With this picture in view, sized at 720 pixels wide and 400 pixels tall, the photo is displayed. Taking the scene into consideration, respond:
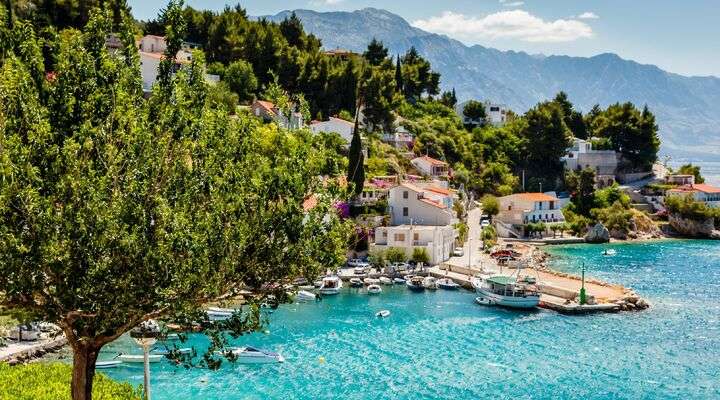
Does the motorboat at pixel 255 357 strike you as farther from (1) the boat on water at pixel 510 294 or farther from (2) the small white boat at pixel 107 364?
(1) the boat on water at pixel 510 294

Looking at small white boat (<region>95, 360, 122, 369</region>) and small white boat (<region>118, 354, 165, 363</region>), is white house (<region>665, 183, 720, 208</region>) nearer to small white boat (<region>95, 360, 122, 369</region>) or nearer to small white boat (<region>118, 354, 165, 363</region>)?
small white boat (<region>118, 354, 165, 363</region>)

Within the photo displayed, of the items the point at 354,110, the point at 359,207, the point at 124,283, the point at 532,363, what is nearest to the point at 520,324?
the point at 532,363

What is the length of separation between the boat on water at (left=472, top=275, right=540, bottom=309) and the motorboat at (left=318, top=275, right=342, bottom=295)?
1062 cm

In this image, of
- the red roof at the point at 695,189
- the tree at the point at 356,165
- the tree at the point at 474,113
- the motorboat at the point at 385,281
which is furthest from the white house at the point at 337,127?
the red roof at the point at 695,189

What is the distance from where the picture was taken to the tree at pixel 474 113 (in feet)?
371

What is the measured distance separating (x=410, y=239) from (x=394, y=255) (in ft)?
7.86

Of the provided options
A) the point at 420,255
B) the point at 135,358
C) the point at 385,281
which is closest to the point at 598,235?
the point at 420,255

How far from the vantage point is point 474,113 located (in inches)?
4461

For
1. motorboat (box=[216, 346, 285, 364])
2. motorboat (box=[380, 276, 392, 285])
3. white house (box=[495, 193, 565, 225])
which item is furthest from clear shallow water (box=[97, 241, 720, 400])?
white house (box=[495, 193, 565, 225])

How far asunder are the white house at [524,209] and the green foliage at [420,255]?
2600cm

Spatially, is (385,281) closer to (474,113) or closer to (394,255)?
(394,255)

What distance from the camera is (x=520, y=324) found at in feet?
147

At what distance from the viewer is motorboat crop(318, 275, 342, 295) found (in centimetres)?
5103

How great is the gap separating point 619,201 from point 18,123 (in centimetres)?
8958
